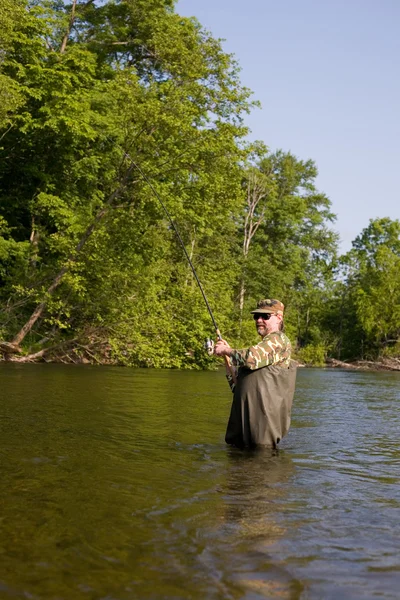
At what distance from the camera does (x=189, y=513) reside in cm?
478

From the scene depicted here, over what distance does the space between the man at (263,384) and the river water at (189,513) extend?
273 mm

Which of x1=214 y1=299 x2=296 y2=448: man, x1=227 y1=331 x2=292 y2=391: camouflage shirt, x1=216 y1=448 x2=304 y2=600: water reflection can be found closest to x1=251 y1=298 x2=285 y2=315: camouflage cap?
x1=214 y1=299 x2=296 y2=448: man

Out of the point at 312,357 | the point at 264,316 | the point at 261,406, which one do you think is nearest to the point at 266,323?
the point at 264,316

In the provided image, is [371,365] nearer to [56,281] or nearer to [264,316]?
[56,281]

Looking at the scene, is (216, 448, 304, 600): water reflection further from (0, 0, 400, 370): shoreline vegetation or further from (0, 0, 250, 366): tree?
(0, 0, 250, 366): tree

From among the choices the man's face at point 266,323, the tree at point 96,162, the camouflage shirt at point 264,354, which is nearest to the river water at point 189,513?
the camouflage shirt at point 264,354

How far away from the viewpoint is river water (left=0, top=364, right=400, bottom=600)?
11.4 ft

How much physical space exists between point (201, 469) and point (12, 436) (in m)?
2.39

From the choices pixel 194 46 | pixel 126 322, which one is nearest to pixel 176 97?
pixel 194 46

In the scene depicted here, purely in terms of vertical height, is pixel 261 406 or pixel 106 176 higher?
pixel 106 176

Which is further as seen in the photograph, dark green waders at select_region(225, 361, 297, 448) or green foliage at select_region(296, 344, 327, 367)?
green foliage at select_region(296, 344, 327, 367)

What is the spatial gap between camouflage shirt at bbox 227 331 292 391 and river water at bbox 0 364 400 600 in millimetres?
902

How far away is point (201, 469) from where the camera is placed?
6.45m

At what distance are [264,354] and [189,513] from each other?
2739 millimetres
